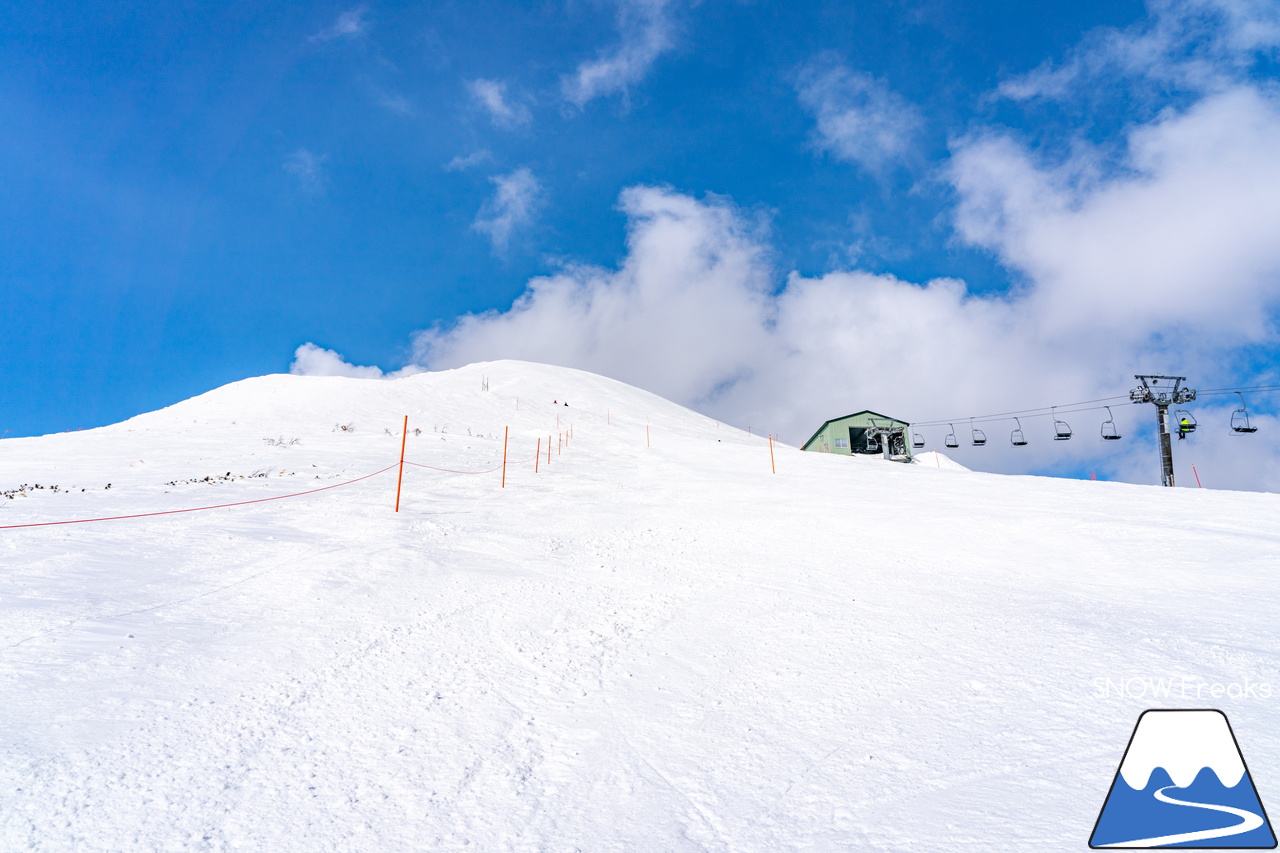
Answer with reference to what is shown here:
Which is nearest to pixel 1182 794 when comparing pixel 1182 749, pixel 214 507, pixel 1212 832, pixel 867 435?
pixel 1212 832

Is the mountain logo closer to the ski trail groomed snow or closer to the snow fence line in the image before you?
the ski trail groomed snow

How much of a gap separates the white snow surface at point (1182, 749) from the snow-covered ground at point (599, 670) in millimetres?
136

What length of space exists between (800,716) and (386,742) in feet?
10.1

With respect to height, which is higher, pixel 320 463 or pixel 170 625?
pixel 320 463

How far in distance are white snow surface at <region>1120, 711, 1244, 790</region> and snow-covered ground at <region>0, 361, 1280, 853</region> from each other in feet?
0.45

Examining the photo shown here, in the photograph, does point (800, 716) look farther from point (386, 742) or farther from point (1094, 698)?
point (386, 742)

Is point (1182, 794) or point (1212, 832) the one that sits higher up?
point (1182, 794)

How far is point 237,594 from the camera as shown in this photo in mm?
6934

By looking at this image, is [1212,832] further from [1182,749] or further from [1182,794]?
[1182,749]

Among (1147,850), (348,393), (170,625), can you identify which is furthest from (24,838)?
(348,393)

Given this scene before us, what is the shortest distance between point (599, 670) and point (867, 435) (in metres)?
57.1

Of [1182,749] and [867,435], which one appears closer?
[1182,749]

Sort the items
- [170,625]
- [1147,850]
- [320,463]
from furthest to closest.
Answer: [320,463], [170,625], [1147,850]

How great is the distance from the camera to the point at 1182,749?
4.46 m
